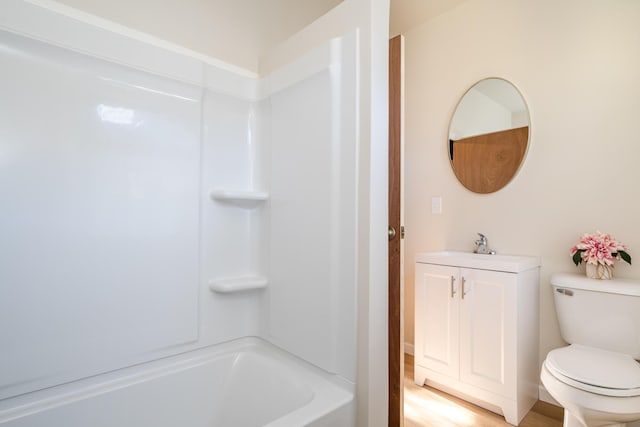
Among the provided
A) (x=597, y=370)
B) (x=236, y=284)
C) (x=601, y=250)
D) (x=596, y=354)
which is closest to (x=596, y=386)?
(x=597, y=370)

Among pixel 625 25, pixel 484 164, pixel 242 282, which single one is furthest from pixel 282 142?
pixel 625 25

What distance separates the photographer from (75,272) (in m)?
1.24

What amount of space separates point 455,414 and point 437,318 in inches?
21.5

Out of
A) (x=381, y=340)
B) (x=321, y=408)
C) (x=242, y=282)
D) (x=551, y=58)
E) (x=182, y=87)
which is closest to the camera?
(x=321, y=408)

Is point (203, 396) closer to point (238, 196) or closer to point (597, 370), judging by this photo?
point (238, 196)

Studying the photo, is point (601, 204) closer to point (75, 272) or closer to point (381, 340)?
point (381, 340)

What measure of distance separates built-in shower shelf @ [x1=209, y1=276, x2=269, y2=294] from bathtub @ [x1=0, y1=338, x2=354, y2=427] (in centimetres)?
31

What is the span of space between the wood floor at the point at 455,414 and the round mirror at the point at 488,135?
1.41 m

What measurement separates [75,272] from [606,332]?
8.10ft

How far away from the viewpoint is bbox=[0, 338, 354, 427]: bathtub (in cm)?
112

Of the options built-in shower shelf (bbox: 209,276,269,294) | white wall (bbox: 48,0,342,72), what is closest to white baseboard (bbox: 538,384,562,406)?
built-in shower shelf (bbox: 209,276,269,294)

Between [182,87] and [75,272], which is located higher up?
[182,87]

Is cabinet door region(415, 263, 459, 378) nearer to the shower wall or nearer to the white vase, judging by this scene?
the white vase

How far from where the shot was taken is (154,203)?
142 cm
